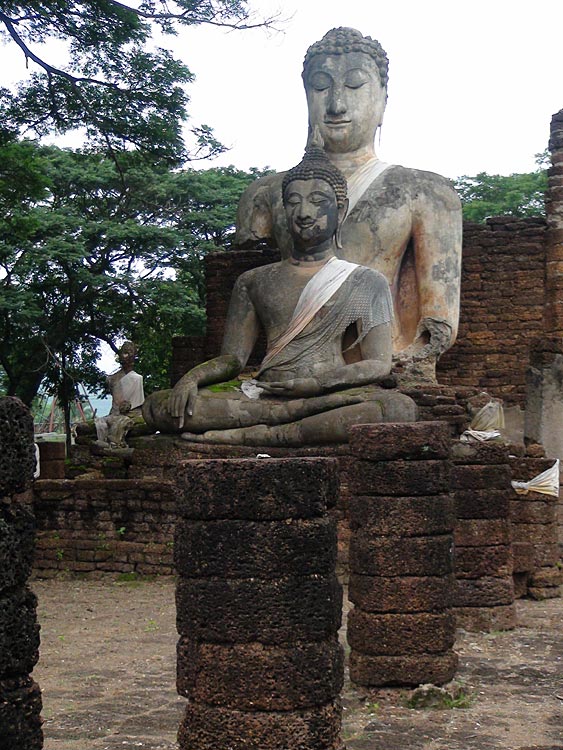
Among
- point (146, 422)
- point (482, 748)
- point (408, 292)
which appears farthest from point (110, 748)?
point (408, 292)

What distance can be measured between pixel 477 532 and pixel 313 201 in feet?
A: 13.5

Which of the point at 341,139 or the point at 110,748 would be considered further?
the point at 341,139

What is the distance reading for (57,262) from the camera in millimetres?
18859

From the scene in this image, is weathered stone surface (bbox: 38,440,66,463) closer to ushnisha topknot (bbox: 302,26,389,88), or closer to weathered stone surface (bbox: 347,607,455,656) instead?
ushnisha topknot (bbox: 302,26,389,88)

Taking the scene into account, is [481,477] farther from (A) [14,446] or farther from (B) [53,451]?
(A) [14,446]

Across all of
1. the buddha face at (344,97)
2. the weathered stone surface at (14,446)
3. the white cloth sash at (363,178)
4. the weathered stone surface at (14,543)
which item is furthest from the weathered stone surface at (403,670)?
the buddha face at (344,97)

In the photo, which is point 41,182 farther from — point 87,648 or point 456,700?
point 456,700

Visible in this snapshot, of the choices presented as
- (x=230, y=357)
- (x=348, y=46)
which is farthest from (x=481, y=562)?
(x=348, y=46)

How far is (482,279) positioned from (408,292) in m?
1.52

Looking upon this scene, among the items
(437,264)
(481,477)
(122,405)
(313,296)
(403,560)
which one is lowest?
(403,560)

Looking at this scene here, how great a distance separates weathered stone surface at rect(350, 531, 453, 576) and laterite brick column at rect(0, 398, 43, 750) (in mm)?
3067

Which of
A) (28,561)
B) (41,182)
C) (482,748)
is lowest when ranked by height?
(482,748)

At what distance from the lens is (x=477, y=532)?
8.56 metres

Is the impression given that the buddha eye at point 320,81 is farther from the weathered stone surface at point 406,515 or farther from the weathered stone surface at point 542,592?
the weathered stone surface at point 406,515
